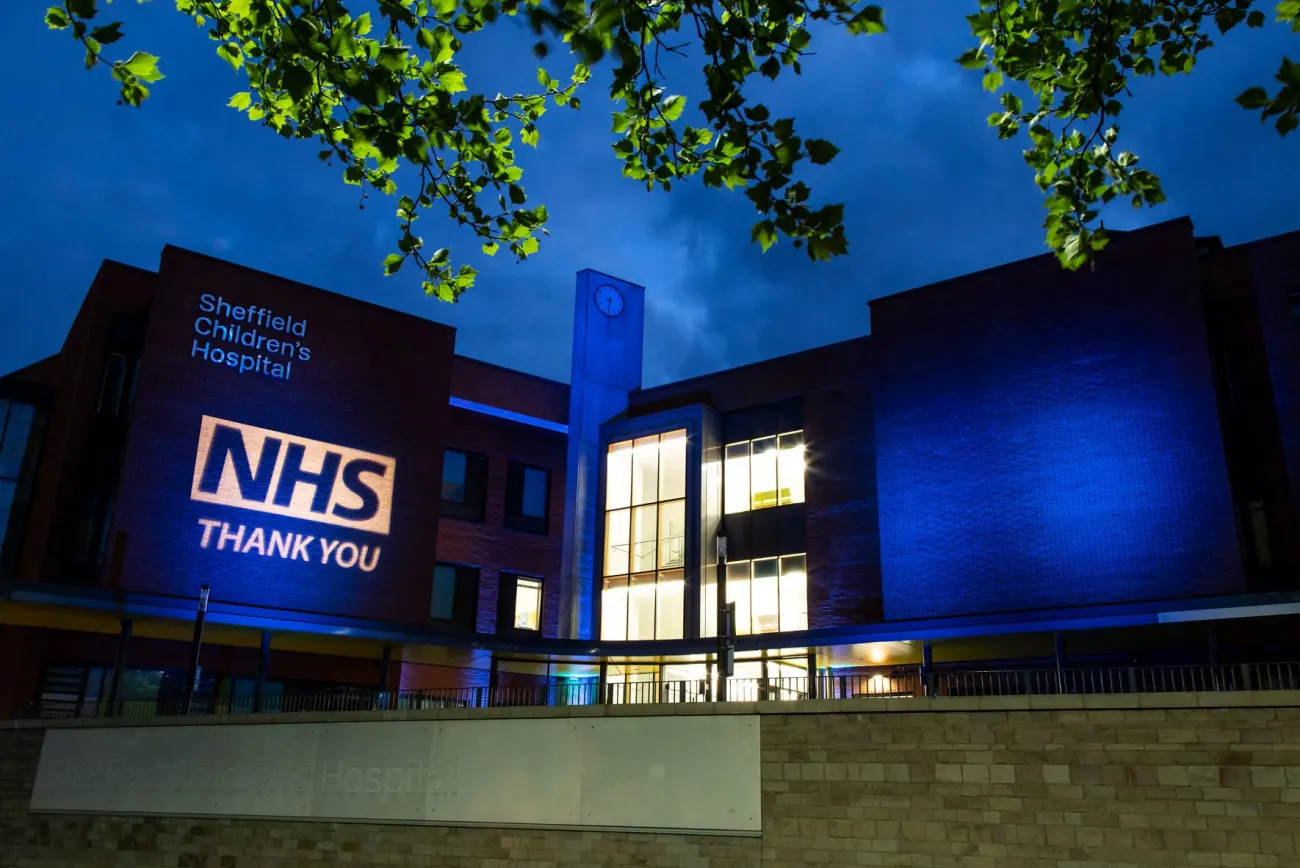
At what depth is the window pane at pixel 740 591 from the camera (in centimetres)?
3453

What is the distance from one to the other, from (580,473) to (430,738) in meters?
18.8

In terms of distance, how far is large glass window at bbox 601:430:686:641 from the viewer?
35.5 meters

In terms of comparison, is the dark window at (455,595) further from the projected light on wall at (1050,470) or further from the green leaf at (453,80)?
the green leaf at (453,80)

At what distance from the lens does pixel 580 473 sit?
127ft

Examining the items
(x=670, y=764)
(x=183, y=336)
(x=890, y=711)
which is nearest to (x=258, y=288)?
(x=183, y=336)

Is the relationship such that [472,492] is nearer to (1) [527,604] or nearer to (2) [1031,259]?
(1) [527,604]

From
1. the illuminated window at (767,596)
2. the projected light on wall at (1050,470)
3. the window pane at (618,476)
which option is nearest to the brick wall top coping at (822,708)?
the projected light on wall at (1050,470)

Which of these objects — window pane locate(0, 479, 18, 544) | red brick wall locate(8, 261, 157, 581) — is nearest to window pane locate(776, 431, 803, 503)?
red brick wall locate(8, 261, 157, 581)

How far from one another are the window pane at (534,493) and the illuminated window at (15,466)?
15037 millimetres

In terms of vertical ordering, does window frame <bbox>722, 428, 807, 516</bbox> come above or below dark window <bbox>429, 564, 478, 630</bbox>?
above

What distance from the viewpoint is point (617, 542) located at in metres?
37.6

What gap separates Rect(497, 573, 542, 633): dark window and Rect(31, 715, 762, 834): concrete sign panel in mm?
14172

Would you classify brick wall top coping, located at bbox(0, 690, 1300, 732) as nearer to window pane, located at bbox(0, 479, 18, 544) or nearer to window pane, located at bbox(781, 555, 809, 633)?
window pane, located at bbox(0, 479, 18, 544)

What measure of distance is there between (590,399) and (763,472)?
749 cm
